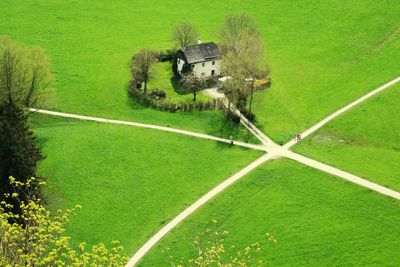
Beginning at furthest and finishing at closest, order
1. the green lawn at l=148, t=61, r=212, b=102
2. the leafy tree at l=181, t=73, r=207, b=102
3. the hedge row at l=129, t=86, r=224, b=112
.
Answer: the green lawn at l=148, t=61, r=212, b=102 < the leafy tree at l=181, t=73, r=207, b=102 < the hedge row at l=129, t=86, r=224, b=112

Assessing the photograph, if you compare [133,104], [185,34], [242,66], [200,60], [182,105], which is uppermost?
[185,34]

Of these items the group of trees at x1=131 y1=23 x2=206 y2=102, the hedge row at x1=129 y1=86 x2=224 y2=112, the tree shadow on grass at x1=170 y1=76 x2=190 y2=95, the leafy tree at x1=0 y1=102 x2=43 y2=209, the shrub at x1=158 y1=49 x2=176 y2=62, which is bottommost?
the leafy tree at x1=0 y1=102 x2=43 y2=209

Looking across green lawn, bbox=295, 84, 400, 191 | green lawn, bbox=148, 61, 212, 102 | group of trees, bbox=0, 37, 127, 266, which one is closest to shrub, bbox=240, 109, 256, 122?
green lawn, bbox=148, 61, 212, 102

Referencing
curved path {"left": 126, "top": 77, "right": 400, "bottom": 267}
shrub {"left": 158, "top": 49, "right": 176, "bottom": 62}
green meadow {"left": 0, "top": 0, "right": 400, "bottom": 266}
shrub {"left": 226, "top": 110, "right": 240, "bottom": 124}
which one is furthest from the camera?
shrub {"left": 158, "top": 49, "right": 176, "bottom": 62}

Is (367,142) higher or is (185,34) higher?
(185,34)

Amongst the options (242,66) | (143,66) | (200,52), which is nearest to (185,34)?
(200,52)

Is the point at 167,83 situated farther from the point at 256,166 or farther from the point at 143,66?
the point at 256,166

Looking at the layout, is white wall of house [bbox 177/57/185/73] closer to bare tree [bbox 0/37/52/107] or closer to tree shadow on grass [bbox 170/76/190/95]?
tree shadow on grass [bbox 170/76/190/95]
